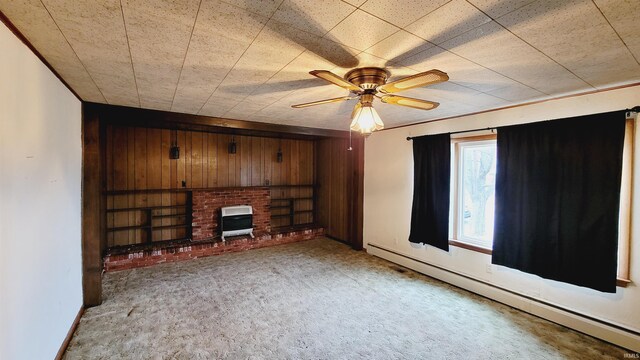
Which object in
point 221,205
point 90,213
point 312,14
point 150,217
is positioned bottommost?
point 150,217

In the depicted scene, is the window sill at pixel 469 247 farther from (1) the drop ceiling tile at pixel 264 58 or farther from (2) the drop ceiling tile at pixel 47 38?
(2) the drop ceiling tile at pixel 47 38

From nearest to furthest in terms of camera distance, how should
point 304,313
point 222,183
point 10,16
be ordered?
point 10,16 → point 304,313 → point 222,183

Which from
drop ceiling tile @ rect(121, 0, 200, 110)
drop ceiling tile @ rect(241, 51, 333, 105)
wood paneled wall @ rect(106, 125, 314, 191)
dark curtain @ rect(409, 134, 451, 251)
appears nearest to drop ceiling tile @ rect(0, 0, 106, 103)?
drop ceiling tile @ rect(121, 0, 200, 110)

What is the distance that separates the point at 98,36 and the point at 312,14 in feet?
4.06

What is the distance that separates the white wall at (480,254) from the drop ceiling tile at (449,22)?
6.91 ft

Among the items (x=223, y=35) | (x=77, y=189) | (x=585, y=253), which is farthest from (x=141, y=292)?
(x=585, y=253)

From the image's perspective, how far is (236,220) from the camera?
507cm

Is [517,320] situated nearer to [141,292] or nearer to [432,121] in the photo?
[432,121]

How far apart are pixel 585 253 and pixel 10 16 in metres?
4.43

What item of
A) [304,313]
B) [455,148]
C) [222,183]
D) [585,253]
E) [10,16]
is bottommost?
[304,313]

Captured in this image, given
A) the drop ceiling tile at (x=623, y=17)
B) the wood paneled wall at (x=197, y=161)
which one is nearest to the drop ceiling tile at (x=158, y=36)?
the drop ceiling tile at (x=623, y=17)

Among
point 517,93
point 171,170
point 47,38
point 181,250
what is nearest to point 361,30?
point 47,38

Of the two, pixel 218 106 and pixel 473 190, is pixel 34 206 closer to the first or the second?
pixel 218 106

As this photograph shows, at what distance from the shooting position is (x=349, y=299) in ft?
10.5
